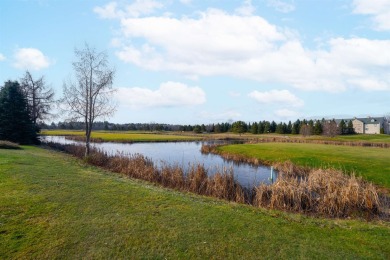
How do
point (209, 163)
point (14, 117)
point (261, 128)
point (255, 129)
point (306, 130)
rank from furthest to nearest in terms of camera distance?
point (261, 128) < point (255, 129) < point (306, 130) < point (14, 117) < point (209, 163)

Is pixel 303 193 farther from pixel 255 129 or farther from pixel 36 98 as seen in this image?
pixel 255 129

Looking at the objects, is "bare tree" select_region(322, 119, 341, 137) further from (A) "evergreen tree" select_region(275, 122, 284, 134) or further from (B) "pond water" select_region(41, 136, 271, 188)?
(B) "pond water" select_region(41, 136, 271, 188)

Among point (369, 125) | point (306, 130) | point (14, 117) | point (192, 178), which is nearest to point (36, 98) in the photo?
point (14, 117)

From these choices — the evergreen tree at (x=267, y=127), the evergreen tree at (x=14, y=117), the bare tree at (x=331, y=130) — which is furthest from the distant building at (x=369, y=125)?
the evergreen tree at (x=14, y=117)

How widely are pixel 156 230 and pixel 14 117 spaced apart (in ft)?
97.1

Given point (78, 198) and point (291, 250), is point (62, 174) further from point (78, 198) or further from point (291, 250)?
point (291, 250)

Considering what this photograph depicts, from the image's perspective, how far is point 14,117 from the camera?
1164 inches

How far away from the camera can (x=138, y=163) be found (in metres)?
17.6

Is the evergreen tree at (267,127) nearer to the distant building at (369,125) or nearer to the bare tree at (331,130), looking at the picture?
the bare tree at (331,130)

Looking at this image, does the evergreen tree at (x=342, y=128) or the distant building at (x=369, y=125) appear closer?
the evergreen tree at (x=342, y=128)

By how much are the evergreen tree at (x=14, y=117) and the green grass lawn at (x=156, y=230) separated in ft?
77.6

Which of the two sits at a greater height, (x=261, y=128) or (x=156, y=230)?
(x=261, y=128)

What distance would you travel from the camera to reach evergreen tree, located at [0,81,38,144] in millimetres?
29203

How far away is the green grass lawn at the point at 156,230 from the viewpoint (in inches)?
214
